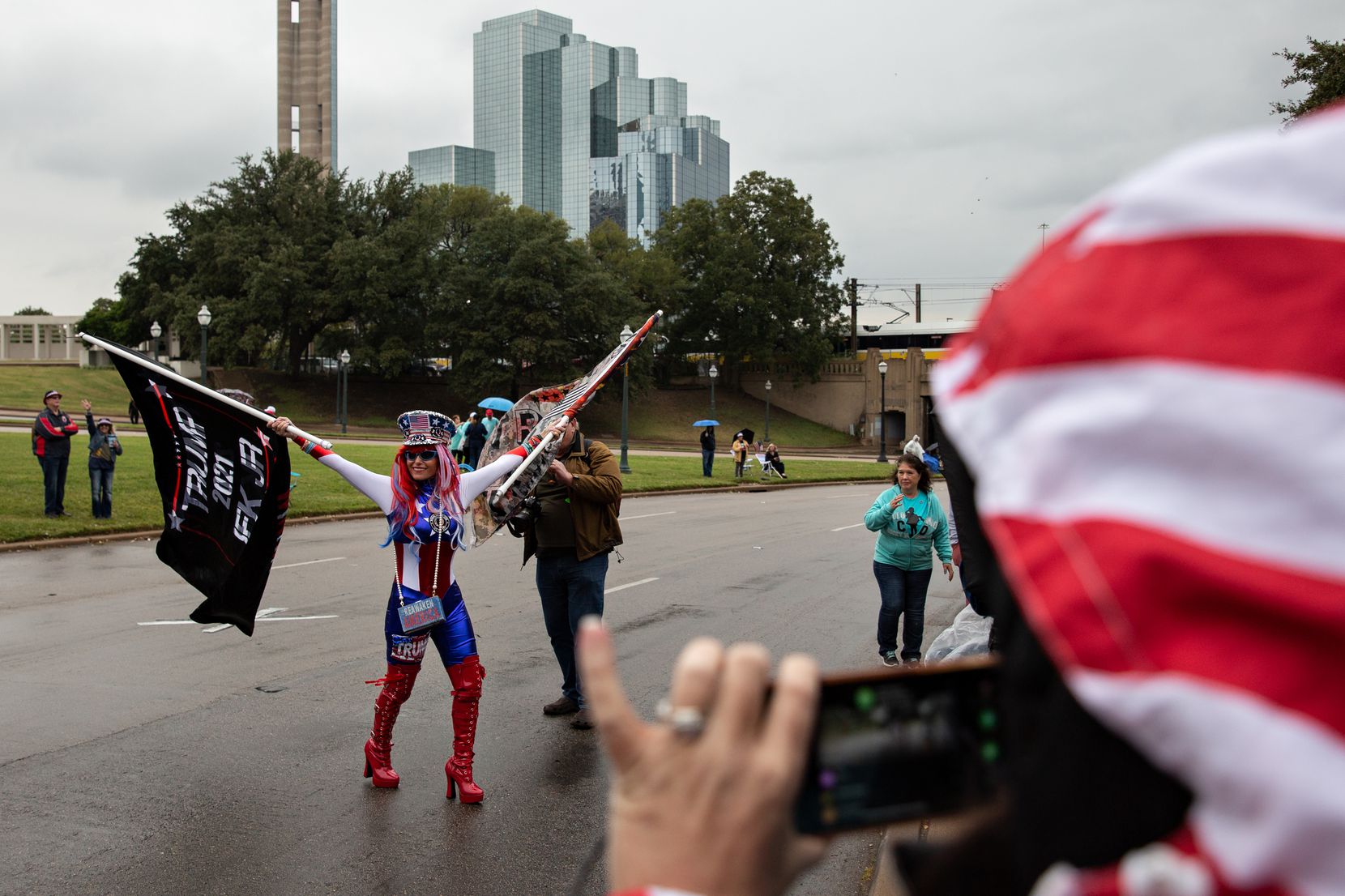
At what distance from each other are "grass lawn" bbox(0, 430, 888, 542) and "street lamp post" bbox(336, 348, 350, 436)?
12.9 metres

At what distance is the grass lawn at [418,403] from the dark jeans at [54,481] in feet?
111

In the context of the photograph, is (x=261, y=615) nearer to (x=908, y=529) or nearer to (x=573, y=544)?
(x=573, y=544)

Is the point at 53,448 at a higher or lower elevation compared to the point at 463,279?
lower

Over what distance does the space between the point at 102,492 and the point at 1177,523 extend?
19.9 m

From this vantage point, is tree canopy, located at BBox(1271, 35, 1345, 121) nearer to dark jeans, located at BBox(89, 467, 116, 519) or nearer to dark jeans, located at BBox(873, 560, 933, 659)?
dark jeans, located at BBox(873, 560, 933, 659)

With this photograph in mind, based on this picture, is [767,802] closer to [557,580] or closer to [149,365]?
[149,365]

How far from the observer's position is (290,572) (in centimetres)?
1380

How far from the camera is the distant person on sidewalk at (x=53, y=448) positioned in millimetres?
17656

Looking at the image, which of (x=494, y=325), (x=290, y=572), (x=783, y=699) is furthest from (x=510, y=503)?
(x=494, y=325)

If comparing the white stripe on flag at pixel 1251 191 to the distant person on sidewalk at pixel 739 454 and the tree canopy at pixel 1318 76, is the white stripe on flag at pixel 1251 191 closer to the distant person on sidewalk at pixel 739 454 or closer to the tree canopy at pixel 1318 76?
the tree canopy at pixel 1318 76

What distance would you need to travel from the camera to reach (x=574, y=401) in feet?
24.0

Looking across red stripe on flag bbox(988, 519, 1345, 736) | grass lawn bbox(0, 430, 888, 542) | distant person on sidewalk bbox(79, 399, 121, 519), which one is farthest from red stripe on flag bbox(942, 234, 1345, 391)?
distant person on sidewalk bbox(79, 399, 121, 519)

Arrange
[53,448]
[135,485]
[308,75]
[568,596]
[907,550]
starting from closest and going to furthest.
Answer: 1. [568,596]
2. [907,550]
3. [53,448]
4. [135,485]
5. [308,75]

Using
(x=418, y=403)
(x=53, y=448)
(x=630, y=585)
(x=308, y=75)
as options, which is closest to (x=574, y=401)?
(x=630, y=585)
